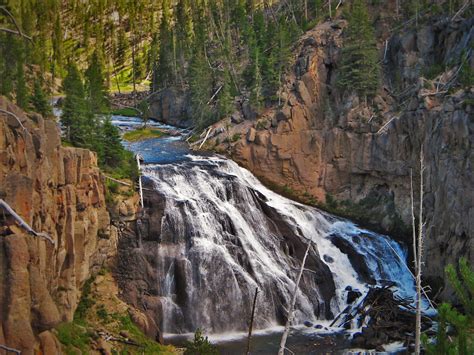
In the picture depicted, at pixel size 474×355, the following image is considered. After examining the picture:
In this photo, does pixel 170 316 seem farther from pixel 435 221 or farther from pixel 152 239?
pixel 435 221

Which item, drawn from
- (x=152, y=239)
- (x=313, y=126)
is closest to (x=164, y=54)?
(x=313, y=126)

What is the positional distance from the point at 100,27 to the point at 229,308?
95.4m

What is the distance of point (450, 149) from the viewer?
121ft

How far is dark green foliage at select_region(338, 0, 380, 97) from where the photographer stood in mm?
47781

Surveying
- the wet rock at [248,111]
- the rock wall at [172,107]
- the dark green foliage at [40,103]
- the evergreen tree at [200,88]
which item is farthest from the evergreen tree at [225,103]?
the dark green foliage at [40,103]

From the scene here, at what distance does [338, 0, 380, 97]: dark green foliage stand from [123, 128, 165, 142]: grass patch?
2233 cm

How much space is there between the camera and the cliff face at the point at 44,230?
61.0 ft

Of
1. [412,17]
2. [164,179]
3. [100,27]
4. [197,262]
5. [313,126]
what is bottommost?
[197,262]

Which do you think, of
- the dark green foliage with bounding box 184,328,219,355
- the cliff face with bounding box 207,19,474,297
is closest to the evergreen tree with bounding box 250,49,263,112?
the cliff face with bounding box 207,19,474,297

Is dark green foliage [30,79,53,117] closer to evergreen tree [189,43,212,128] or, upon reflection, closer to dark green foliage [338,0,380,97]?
Answer: evergreen tree [189,43,212,128]

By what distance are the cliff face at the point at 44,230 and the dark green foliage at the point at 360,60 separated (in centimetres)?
2541

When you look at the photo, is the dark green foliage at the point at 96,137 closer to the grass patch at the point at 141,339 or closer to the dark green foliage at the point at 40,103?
the dark green foliage at the point at 40,103

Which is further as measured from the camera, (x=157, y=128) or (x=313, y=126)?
(x=157, y=128)

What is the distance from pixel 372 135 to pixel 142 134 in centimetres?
2706
